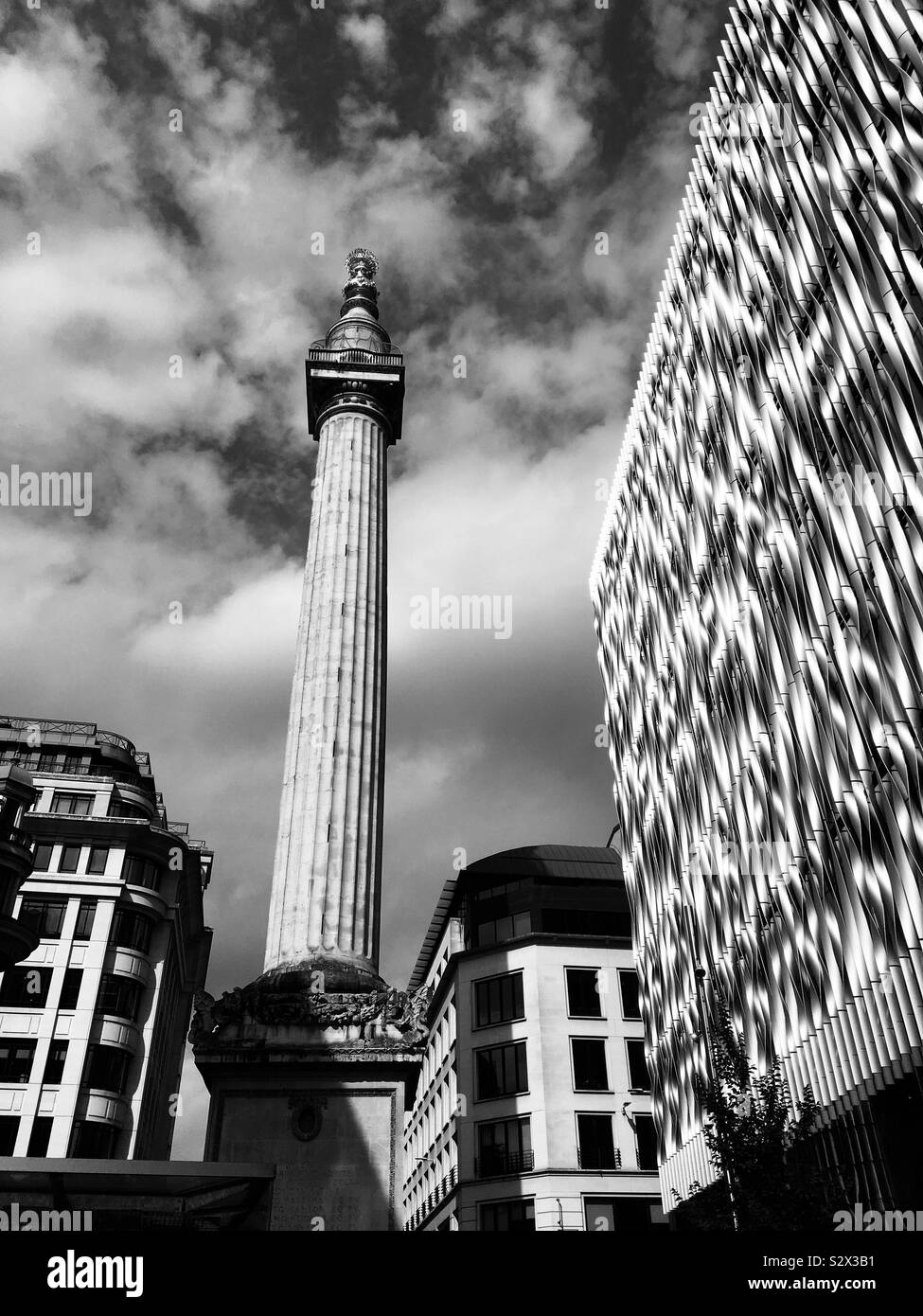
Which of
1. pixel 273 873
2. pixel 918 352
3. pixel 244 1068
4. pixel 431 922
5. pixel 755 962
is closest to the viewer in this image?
pixel 918 352

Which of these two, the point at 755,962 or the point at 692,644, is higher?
the point at 692,644

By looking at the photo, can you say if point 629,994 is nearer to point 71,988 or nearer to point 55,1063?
point 71,988

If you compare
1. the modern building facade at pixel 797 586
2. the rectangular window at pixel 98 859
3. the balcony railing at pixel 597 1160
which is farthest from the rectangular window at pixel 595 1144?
the rectangular window at pixel 98 859

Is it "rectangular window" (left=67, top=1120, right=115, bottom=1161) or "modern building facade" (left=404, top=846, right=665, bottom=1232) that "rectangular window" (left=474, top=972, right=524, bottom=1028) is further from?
"rectangular window" (left=67, top=1120, right=115, bottom=1161)

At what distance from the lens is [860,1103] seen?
92.6 ft

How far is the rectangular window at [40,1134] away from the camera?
52.0 metres

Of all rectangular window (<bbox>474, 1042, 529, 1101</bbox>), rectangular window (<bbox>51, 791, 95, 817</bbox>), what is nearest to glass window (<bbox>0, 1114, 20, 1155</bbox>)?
rectangular window (<bbox>51, 791, 95, 817</bbox>)

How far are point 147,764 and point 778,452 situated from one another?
56.1m

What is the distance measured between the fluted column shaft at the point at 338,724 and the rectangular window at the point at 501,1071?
20.6 m

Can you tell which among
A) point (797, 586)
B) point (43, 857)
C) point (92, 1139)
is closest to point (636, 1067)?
point (92, 1139)

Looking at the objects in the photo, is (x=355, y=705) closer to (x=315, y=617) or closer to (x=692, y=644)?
(x=315, y=617)

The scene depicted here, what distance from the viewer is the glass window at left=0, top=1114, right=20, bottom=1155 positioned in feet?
171

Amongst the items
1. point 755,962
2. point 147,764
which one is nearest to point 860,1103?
point 755,962
